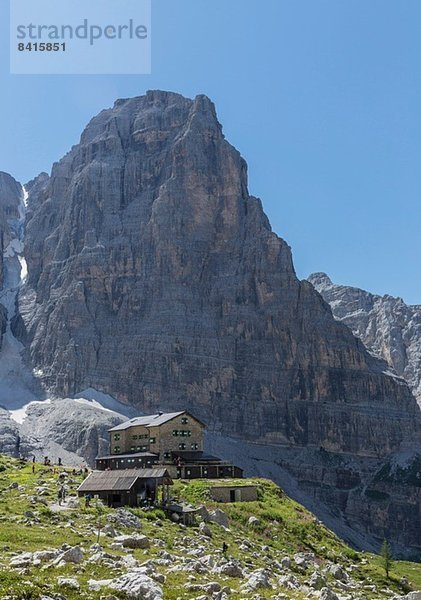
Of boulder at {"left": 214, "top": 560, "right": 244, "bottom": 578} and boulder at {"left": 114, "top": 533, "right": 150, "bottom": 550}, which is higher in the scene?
boulder at {"left": 114, "top": 533, "right": 150, "bottom": 550}

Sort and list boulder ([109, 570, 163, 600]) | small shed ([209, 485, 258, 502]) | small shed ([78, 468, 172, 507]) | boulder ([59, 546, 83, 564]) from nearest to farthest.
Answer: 1. boulder ([109, 570, 163, 600])
2. boulder ([59, 546, 83, 564])
3. small shed ([78, 468, 172, 507])
4. small shed ([209, 485, 258, 502])

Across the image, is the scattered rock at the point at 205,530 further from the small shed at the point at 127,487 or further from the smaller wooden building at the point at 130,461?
the smaller wooden building at the point at 130,461

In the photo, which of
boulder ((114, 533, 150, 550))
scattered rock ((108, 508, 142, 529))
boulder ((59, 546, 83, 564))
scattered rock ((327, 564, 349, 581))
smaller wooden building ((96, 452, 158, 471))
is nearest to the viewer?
boulder ((59, 546, 83, 564))

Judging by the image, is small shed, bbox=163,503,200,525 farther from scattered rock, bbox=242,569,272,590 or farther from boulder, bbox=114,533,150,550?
scattered rock, bbox=242,569,272,590

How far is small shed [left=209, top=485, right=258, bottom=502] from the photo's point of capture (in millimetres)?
71750

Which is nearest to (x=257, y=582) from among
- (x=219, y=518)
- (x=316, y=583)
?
(x=316, y=583)

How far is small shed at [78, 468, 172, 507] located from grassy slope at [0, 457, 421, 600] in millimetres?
3579

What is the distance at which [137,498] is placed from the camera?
58500 millimetres

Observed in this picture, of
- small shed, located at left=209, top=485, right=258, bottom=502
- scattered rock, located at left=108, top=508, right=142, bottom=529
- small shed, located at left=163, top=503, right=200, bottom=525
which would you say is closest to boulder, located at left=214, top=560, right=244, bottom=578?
scattered rock, located at left=108, top=508, right=142, bottom=529

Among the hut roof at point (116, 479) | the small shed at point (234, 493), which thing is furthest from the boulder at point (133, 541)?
the small shed at point (234, 493)

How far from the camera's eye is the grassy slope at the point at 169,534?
1025 inches

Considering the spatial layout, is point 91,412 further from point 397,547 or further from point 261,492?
point 261,492

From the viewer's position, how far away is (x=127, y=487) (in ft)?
192

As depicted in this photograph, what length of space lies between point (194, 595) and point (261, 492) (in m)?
52.2
